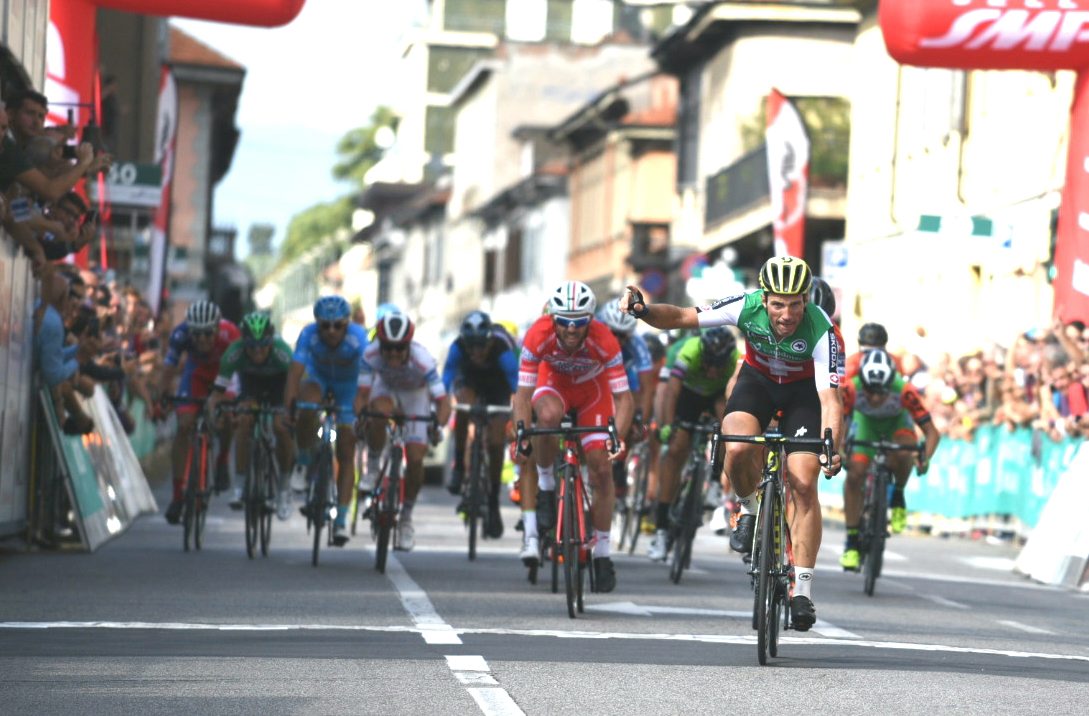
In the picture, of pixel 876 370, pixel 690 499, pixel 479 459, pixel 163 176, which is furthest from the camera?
pixel 163 176

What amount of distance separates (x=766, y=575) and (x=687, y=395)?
706 cm

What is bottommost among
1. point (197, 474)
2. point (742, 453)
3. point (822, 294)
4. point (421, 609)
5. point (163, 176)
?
point (421, 609)

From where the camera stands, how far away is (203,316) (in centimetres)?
1889

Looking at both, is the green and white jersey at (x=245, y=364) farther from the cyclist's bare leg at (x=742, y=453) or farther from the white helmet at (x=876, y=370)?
→ the cyclist's bare leg at (x=742, y=453)

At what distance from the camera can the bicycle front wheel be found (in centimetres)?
1105

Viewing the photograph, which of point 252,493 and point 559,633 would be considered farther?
point 252,493

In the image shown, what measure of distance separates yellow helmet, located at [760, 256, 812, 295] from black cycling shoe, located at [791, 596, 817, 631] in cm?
139

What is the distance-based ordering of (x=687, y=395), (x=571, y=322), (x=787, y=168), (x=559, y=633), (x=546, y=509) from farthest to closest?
(x=787, y=168)
(x=687, y=395)
(x=546, y=509)
(x=571, y=322)
(x=559, y=633)

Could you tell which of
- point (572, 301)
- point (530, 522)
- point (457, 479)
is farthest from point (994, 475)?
point (572, 301)

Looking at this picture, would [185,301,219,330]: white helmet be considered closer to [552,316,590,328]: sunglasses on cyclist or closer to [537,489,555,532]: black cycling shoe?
[537,489,555,532]: black cycling shoe

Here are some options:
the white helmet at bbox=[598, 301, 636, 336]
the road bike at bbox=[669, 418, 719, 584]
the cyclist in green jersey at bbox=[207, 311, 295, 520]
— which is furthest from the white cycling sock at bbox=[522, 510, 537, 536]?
the white helmet at bbox=[598, 301, 636, 336]

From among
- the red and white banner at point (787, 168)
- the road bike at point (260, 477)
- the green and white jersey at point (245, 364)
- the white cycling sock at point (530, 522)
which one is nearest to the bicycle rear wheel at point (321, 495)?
the road bike at point (260, 477)

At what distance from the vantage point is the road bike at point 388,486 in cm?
1672

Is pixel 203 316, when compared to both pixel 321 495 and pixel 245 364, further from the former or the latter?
pixel 321 495
